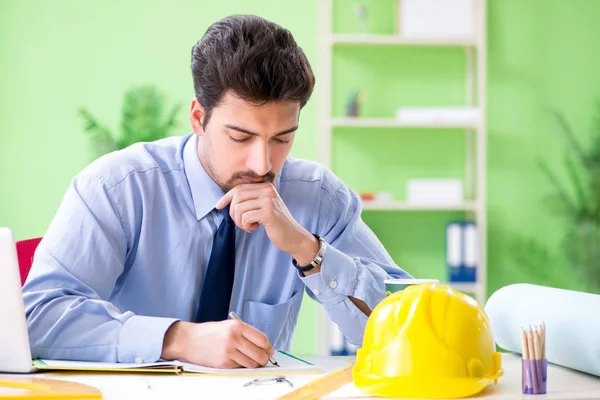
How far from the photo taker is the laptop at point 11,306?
1.32 metres

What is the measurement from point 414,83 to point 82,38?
173 cm

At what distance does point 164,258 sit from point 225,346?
483 mm

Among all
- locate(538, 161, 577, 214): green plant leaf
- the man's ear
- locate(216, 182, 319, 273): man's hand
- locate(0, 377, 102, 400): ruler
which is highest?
the man's ear

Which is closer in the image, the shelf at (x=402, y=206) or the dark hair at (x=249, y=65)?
the dark hair at (x=249, y=65)

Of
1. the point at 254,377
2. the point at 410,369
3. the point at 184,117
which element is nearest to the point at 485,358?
the point at 410,369

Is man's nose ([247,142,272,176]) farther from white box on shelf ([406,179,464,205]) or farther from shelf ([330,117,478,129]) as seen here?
white box on shelf ([406,179,464,205])

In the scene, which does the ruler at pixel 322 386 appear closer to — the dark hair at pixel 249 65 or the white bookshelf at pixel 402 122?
the dark hair at pixel 249 65

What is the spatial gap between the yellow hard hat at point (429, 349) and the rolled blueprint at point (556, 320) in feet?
0.60

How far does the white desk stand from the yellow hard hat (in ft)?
0.13

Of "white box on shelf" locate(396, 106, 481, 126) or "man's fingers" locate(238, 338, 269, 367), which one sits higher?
"white box on shelf" locate(396, 106, 481, 126)

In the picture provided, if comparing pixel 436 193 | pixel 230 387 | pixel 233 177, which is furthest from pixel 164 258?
pixel 436 193

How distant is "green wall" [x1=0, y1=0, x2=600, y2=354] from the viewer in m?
4.25

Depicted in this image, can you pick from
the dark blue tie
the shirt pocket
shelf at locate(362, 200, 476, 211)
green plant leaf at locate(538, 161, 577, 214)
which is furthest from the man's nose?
green plant leaf at locate(538, 161, 577, 214)

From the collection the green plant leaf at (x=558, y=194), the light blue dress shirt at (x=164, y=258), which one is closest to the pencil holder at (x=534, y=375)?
the light blue dress shirt at (x=164, y=258)
